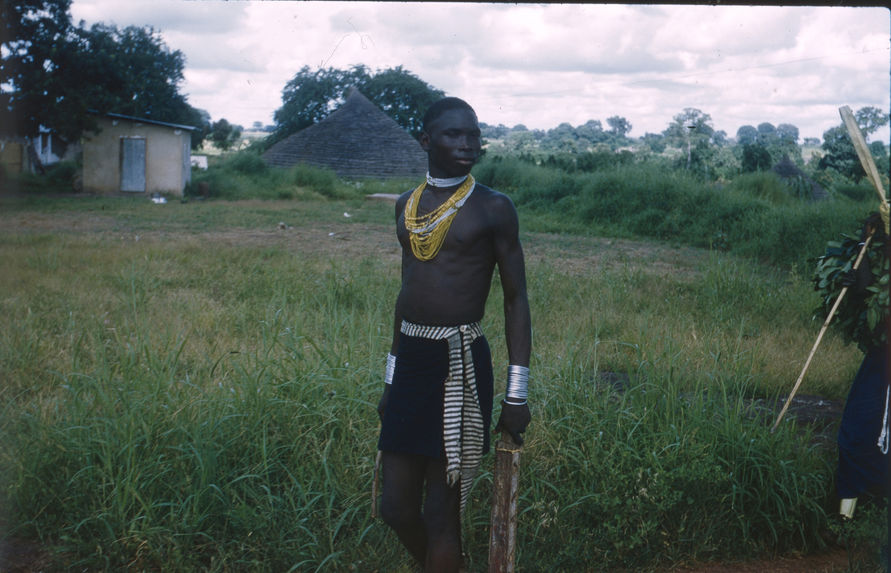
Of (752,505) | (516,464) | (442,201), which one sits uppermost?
(442,201)

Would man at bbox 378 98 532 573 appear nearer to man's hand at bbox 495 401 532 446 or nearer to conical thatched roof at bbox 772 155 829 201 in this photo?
man's hand at bbox 495 401 532 446

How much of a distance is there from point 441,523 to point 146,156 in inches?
810

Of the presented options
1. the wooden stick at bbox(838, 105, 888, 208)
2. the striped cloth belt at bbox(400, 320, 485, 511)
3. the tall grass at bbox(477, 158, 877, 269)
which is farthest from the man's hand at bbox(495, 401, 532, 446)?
the tall grass at bbox(477, 158, 877, 269)

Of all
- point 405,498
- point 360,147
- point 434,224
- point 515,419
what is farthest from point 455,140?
point 360,147

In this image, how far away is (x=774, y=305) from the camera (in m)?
7.00

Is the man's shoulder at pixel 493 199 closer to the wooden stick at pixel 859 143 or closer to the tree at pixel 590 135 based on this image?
→ the wooden stick at pixel 859 143

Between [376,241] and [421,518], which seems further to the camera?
[376,241]

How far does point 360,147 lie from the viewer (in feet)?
82.7

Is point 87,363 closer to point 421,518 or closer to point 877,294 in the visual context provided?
point 421,518

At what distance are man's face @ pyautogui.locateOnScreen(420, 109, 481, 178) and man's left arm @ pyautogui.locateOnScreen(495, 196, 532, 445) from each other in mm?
186

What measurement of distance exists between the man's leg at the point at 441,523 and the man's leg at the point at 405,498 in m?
0.04

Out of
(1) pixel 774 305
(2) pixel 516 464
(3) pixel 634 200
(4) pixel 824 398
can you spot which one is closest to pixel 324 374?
(2) pixel 516 464

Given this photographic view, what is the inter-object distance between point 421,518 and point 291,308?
4.01 m

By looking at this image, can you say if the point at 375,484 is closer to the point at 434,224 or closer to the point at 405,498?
the point at 405,498
